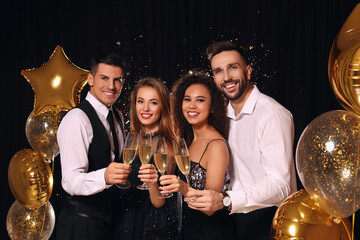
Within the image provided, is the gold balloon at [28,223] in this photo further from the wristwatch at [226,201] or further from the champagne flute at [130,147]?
the wristwatch at [226,201]

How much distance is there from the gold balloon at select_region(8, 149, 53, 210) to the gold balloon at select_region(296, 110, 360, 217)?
1881mm

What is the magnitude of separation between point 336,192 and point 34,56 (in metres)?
3.74

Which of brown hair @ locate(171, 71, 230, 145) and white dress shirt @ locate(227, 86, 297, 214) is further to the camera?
brown hair @ locate(171, 71, 230, 145)

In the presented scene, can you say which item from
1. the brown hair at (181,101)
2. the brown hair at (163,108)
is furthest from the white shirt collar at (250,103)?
the brown hair at (163,108)

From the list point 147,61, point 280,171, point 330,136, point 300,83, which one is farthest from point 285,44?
point 330,136

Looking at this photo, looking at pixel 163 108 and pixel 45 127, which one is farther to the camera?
pixel 45 127

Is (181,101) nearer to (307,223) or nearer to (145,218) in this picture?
(145,218)

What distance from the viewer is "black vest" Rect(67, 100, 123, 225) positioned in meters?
2.51

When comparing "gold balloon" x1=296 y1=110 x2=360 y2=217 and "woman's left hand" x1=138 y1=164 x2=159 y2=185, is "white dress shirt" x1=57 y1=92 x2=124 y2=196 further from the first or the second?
"gold balloon" x1=296 y1=110 x2=360 y2=217

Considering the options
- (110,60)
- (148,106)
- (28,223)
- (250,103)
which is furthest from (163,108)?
(28,223)

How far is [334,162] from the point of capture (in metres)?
1.71

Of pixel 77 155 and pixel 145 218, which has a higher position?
pixel 77 155

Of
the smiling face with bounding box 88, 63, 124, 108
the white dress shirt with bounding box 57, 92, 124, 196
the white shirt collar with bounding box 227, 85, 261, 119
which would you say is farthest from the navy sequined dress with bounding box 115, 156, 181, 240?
the white shirt collar with bounding box 227, 85, 261, 119

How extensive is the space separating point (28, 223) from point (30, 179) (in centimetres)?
48
